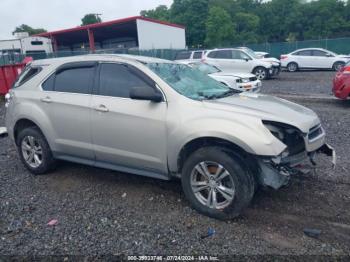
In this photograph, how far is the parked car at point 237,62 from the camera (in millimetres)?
16359

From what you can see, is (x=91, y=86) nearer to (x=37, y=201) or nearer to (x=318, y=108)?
(x=37, y=201)

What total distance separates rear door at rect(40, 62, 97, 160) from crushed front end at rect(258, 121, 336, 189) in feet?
7.49

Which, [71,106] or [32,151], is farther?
[32,151]

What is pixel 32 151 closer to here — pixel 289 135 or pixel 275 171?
→ pixel 275 171

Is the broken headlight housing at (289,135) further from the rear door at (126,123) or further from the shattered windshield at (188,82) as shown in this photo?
the rear door at (126,123)

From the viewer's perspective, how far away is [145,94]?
3643 mm

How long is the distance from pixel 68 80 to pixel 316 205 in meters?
3.64

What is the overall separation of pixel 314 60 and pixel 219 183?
63.9 feet

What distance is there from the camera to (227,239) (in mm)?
3191

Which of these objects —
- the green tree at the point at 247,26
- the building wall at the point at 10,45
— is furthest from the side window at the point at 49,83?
the green tree at the point at 247,26

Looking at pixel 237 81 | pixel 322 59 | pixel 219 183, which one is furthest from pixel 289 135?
pixel 322 59

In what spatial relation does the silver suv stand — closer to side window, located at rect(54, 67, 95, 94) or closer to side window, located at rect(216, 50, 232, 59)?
side window, located at rect(54, 67, 95, 94)

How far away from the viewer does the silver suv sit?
3.34m

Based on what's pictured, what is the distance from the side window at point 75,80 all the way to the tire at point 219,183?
71.8 inches
